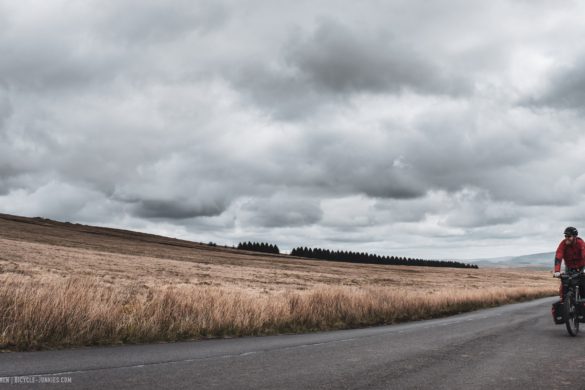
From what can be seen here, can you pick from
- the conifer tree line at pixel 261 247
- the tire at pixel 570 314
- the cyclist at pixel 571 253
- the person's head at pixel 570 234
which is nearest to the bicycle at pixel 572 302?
the tire at pixel 570 314

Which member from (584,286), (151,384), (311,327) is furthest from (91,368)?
(584,286)

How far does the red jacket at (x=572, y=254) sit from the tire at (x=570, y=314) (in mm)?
728

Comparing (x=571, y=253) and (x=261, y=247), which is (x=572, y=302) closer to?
(x=571, y=253)

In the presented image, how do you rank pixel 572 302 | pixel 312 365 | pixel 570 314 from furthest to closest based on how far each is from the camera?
pixel 572 302
pixel 570 314
pixel 312 365

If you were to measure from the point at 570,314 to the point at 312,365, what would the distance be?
7652 mm

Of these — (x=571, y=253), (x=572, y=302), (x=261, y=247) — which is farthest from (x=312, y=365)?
(x=261, y=247)

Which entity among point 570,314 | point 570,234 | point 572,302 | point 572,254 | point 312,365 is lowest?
point 312,365

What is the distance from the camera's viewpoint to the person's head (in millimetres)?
12016

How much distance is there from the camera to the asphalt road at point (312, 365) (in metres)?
6.47

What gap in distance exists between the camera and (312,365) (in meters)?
7.83

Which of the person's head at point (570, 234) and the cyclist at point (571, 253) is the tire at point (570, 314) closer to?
the cyclist at point (571, 253)

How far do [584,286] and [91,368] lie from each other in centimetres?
1126

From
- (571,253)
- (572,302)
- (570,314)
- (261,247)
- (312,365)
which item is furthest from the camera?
(261,247)

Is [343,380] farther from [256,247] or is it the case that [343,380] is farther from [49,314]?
[256,247]
